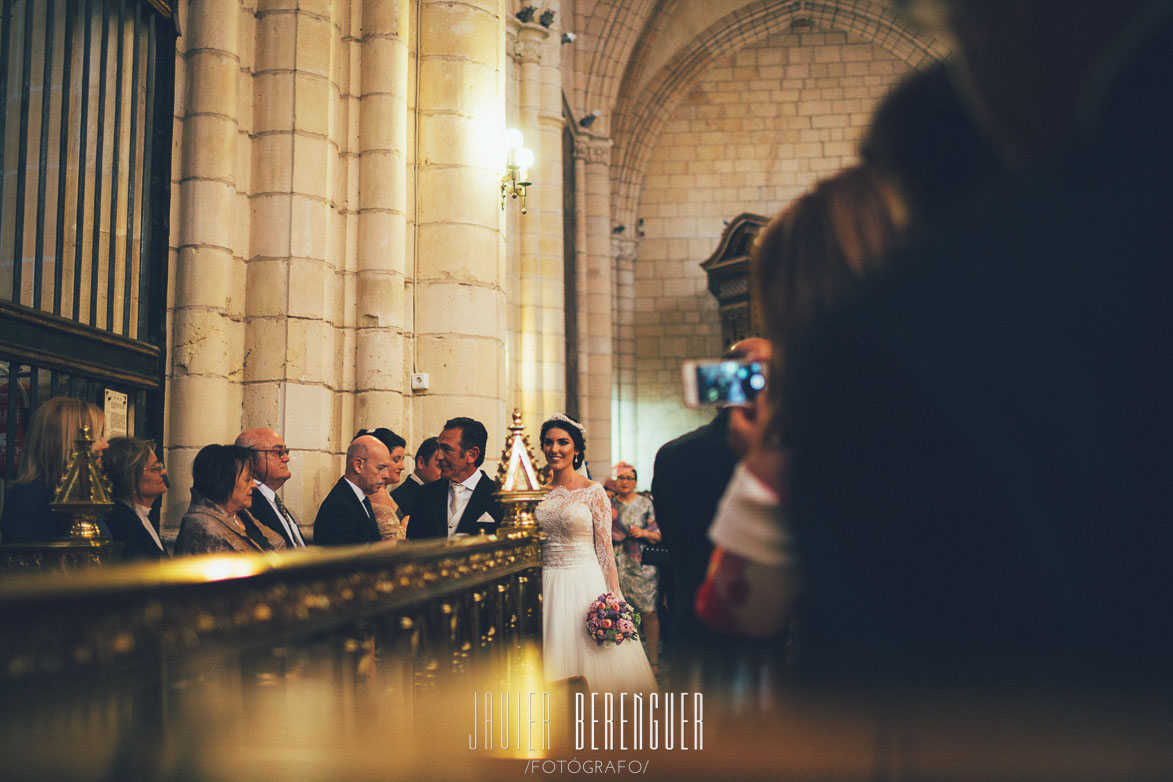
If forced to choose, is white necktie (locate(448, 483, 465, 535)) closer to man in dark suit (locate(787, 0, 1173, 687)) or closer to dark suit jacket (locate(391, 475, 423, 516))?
dark suit jacket (locate(391, 475, 423, 516))

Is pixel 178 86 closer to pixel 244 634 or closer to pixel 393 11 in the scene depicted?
pixel 393 11

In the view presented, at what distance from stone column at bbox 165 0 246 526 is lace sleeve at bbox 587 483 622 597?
2431 millimetres

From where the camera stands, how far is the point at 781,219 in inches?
36.4

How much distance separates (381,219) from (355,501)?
8.79 feet

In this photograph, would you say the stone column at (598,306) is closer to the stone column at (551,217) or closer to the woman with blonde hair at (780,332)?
the stone column at (551,217)

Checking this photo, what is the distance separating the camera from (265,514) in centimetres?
460

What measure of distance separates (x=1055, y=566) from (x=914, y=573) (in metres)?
0.10

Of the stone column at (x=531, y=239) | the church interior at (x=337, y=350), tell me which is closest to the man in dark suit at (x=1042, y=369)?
the church interior at (x=337, y=350)

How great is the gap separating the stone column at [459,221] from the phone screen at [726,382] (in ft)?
18.8

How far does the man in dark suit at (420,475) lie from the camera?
6.00m

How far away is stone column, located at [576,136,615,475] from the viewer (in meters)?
16.3

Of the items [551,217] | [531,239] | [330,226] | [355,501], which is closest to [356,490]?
[355,501]

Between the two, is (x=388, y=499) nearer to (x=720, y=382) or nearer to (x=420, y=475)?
(x=420, y=475)

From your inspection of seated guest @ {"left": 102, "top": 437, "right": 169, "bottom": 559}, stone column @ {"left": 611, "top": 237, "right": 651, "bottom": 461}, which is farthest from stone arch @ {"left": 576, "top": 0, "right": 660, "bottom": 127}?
seated guest @ {"left": 102, "top": 437, "right": 169, "bottom": 559}
